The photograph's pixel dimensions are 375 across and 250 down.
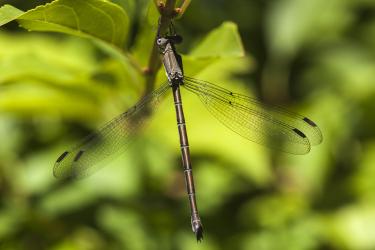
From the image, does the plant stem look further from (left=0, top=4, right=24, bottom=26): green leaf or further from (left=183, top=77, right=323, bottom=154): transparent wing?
(left=183, top=77, right=323, bottom=154): transparent wing

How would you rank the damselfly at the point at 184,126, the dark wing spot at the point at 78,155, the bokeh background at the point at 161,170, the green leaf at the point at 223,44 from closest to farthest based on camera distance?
the green leaf at the point at 223,44, the damselfly at the point at 184,126, the dark wing spot at the point at 78,155, the bokeh background at the point at 161,170

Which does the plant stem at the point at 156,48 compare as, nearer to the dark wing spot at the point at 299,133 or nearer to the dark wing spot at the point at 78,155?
the dark wing spot at the point at 78,155

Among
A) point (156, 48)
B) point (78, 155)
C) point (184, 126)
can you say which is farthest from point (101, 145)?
point (156, 48)

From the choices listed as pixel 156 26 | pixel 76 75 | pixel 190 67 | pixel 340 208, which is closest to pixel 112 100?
pixel 76 75

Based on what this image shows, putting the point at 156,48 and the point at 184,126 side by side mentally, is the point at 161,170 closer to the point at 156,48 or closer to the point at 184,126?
the point at 184,126

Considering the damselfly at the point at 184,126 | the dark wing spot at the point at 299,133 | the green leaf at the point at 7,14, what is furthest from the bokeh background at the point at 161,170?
the green leaf at the point at 7,14

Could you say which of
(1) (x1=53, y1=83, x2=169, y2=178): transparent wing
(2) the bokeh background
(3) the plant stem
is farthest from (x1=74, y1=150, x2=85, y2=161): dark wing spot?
(3) the plant stem
